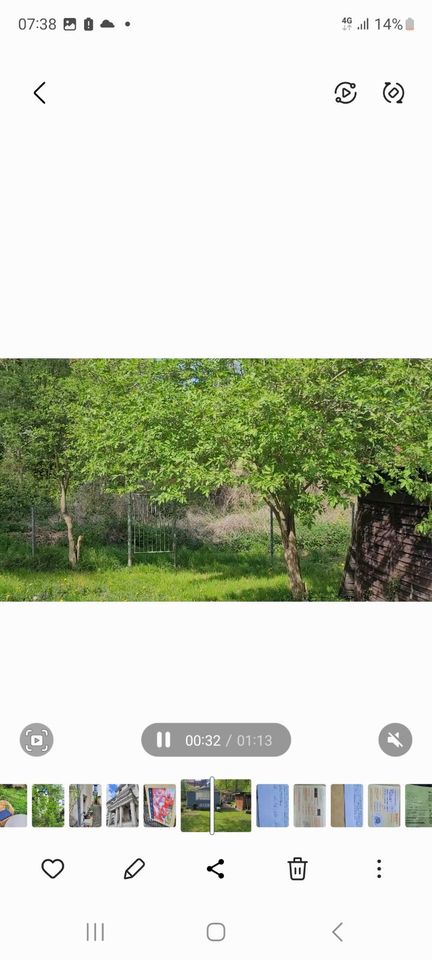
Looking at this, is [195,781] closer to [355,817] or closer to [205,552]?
[355,817]

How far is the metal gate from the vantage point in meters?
4.61

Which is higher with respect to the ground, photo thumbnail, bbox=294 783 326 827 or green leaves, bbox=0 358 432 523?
green leaves, bbox=0 358 432 523

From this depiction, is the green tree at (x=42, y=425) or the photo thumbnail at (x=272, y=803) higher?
the green tree at (x=42, y=425)

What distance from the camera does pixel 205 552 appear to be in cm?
489

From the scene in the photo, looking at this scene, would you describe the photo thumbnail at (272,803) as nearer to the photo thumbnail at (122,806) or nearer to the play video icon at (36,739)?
the photo thumbnail at (122,806)

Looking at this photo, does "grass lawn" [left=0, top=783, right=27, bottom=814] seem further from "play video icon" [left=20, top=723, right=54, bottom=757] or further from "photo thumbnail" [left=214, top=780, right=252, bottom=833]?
"photo thumbnail" [left=214, top=780, right=252, bottom=833]

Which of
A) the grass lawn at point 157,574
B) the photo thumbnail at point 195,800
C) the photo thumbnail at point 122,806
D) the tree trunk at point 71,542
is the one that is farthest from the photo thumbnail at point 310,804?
the tree trunk at point 71,542

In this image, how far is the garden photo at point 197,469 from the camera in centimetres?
412

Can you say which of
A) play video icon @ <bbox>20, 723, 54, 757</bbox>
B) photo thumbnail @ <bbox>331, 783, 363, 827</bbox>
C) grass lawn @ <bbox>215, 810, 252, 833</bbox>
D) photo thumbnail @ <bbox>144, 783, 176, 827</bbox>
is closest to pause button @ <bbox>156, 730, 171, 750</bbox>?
photo thumbnail @ <bbox>144, 783, 176, 827</bbox>

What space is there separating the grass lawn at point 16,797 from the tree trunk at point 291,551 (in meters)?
2.55

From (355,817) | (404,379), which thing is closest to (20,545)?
(404,379)

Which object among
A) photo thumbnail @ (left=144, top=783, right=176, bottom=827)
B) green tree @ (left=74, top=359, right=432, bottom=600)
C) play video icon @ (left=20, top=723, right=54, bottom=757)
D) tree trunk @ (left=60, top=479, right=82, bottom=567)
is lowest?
photo thumbnail @ (left=144, top=783, right=176, bottom=827)

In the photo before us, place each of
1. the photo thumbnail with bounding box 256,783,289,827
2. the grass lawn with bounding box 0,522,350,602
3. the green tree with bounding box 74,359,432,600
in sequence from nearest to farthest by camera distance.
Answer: the photo thumbnail with bounding box 256,783,289,827 → the green tree with bounding box 74,359,432,600 → the grass lawn with bounding box 0,522,350,602
